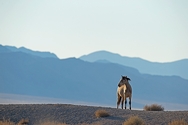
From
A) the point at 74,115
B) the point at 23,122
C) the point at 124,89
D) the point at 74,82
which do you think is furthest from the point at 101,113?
the point at 74,82

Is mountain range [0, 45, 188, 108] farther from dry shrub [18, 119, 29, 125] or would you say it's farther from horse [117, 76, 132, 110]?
dry shrub [18, 119, 29, 125]

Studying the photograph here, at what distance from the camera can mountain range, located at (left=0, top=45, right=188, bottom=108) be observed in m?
141

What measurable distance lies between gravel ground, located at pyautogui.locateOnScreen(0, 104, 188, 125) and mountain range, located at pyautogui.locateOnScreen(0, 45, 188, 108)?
3938 inches

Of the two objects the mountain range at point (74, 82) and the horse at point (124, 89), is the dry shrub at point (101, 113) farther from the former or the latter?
the mountain range at point (74, 82)

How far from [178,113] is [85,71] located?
455 feet

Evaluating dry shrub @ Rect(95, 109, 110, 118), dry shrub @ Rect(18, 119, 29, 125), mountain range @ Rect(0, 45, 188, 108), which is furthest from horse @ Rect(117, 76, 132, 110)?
mountain range @ Rect(0, 45, 188, 108)

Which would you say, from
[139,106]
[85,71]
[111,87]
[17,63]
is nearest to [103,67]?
[85,71]

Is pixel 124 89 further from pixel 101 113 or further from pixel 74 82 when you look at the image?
pixel 74 82

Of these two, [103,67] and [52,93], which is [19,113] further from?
[103,67]

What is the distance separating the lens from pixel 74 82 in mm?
151750

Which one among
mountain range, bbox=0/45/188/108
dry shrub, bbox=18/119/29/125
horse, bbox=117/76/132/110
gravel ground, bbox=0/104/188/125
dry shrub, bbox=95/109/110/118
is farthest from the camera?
mountain range, bbox=0/45/188/108

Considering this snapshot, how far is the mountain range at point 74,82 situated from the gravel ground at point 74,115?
100 metres

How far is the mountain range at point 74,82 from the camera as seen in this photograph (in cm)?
14138

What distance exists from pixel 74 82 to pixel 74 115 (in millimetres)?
123406
